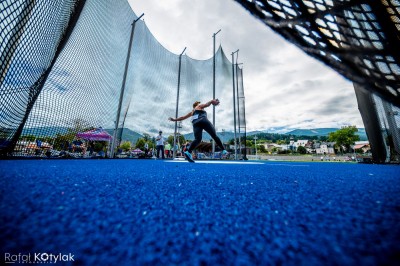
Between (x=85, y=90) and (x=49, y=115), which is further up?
(x=85, y=90)

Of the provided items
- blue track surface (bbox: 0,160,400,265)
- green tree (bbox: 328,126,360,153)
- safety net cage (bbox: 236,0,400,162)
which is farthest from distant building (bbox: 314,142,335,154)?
blue track surface (bbox: 0,160,400,265)

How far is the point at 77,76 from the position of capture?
214 inches

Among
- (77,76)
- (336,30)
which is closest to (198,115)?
(336,30)

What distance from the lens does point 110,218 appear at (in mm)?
631

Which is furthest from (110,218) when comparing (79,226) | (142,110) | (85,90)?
(142,110)

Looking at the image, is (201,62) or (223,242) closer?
(223,242)

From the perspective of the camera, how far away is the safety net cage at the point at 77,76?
3273 mm

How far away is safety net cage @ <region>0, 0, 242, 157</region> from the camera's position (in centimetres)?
327

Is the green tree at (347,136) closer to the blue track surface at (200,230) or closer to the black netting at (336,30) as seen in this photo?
the black netting at (336,30)

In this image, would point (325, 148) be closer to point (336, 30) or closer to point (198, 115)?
point (198, 115)

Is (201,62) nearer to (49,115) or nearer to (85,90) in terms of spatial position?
(85,90)

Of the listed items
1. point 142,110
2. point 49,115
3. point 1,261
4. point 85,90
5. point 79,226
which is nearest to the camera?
point 1,261

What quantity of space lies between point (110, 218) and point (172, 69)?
1267 centimetres

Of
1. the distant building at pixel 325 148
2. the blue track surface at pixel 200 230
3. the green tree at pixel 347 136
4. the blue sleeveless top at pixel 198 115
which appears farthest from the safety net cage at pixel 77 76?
the distant building at pixel 325 148
